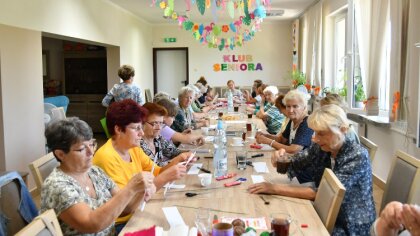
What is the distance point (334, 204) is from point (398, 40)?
3.13m

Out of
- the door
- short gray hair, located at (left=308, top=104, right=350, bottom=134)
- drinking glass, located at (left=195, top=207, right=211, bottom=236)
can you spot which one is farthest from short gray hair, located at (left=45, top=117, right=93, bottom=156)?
the door

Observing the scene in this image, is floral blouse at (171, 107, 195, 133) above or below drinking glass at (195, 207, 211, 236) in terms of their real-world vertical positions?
above

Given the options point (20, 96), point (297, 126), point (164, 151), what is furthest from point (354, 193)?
point (20, 96)

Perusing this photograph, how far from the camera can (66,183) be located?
1.81 meters

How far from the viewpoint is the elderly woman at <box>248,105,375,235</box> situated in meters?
2.18

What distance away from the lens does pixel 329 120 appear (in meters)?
2.33

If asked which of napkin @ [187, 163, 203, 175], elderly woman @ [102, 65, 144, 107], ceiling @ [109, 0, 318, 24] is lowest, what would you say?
napkin @ [187, 163, 203, 175]

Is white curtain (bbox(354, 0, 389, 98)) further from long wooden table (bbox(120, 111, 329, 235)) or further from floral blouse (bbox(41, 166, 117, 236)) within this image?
floral blouse (bbox(41, 166, 117, 236))

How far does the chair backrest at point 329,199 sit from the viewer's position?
6.14 ft

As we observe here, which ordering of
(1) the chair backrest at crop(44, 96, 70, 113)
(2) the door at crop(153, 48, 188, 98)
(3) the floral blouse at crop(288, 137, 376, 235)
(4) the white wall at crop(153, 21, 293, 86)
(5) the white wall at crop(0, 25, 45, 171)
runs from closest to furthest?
(3) the floral blouse at crop(288, 137, 376, 235) → (5) the white wall at crop(0, 25, 45, 171) → (1) the chair backrest at crop(44, 96, 70, 113) → (4) the white wall at crop(153, 21, 293, 86) → (2) the door at crop(153, 48, 188, 98)

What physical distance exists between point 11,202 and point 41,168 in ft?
1.62

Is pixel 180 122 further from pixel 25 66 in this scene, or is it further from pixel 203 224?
pixel 203 224

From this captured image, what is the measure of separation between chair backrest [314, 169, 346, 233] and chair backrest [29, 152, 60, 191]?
149 centimetres

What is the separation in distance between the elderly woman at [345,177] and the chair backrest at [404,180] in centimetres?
22
